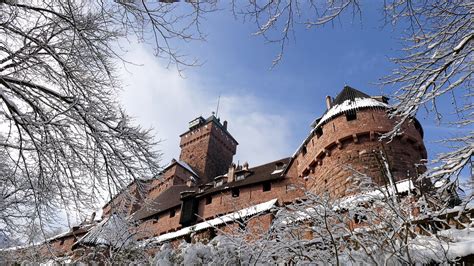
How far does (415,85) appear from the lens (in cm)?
404

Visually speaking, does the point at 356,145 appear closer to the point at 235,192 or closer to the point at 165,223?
the point at 235,192

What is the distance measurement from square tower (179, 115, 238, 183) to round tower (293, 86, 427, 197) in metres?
18.6

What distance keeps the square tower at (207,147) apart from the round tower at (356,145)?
18610 millimetres

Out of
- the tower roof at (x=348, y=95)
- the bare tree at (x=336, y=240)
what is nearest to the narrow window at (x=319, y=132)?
the tower roof at (x=348, y=95)

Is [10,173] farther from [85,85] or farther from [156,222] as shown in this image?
[156,222]

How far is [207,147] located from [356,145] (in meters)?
22.6

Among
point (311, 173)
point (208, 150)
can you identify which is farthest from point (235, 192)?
point (208, 150)

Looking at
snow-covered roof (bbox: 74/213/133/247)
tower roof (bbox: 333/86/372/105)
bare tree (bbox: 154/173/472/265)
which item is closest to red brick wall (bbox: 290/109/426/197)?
tower roof (bbox: 333/86/372/105)

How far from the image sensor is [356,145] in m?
16.1

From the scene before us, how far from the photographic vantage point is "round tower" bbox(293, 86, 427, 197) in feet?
49.9

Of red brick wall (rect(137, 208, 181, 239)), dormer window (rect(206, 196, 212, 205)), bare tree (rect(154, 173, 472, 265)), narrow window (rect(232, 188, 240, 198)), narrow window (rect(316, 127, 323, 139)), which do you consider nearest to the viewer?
bare tree (rect(154, 173, 472, 265))

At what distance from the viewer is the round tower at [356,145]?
15219mm

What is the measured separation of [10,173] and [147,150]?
2413mm

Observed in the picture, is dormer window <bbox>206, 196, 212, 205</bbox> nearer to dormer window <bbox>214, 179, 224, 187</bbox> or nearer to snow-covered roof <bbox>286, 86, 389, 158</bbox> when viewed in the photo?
dormer window <bbox>214, 179, 224, 187</bbox>
